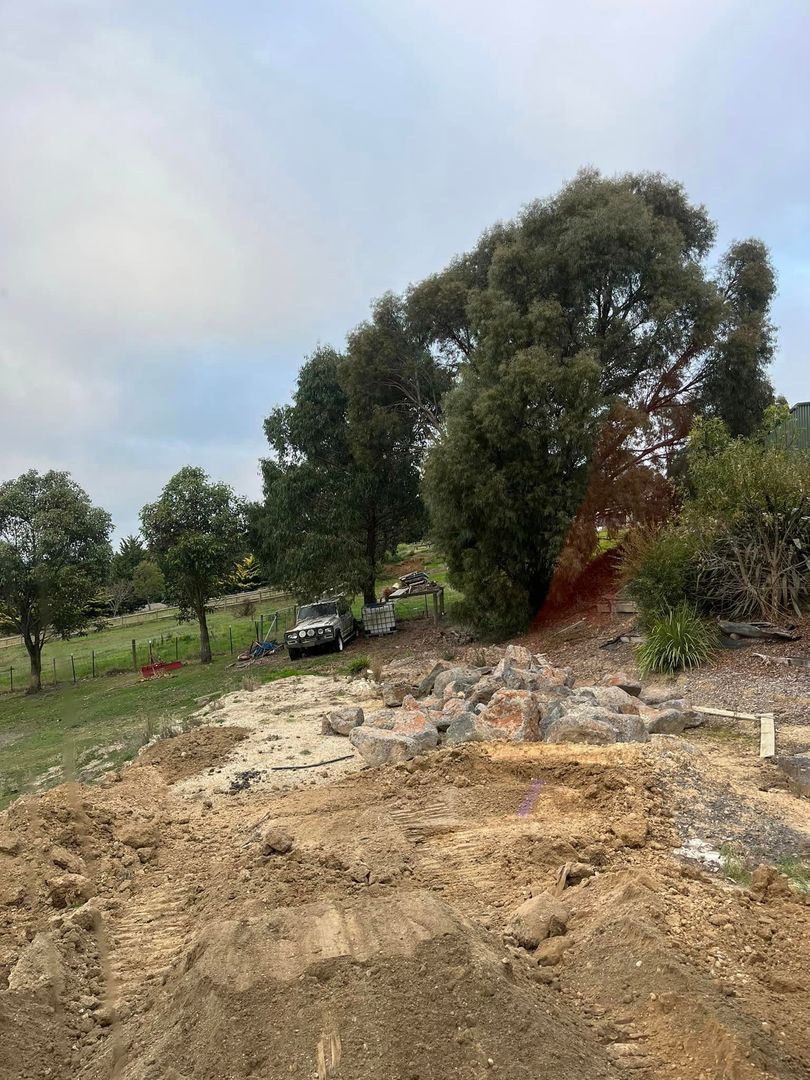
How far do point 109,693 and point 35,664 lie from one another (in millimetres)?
5467

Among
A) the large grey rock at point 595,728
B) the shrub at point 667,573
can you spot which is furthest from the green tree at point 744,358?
the large grey rock at point 595,728

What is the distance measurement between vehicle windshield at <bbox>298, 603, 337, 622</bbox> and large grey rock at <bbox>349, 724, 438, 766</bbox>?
1473cm

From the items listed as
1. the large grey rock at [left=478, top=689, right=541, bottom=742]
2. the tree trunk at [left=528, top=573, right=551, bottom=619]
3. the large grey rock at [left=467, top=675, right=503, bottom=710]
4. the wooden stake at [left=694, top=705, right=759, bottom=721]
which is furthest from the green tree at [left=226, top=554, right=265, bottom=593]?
the wooden stake at [left=694, top=705, right=759, bottom=721]

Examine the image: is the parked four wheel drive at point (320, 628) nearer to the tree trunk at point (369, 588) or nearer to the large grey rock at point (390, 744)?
the tree trunk at point (369, 588)

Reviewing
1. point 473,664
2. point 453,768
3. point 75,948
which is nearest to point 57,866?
point 75,948

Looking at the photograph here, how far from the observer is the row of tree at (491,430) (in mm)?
18312

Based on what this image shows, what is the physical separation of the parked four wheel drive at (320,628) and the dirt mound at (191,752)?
10290mm

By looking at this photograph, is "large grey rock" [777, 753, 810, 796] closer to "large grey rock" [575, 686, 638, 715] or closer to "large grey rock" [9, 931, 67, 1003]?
"large grey rock" [575, 686, 638, 715]

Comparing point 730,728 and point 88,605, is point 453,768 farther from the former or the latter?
point 88,605

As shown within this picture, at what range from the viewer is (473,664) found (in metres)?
14.5

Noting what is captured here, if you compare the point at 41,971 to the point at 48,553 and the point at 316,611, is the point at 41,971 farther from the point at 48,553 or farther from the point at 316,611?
the point at 48,553

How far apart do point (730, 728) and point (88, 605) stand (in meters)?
18.8

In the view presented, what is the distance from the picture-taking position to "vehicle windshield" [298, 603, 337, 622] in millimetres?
23312

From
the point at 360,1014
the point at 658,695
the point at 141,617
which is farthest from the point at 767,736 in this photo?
the point at 141,617
